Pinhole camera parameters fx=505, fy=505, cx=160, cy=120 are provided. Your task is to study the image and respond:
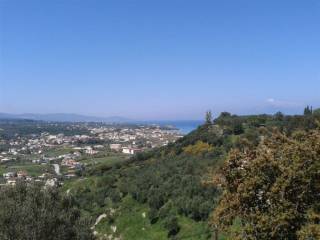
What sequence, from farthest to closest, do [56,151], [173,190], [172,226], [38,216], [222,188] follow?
[56,151], [173,190], [172,226], [38,216], [222,188]

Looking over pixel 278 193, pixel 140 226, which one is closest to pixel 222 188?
pixel 278 193

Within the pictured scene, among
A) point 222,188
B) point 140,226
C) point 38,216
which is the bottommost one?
point 140,226

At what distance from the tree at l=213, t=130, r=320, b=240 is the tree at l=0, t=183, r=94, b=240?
264 inches

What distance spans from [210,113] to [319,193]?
80.7 metres

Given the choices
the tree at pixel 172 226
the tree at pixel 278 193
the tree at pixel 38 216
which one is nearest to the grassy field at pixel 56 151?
the tree at pixel 172 226

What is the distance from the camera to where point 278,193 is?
15617mm

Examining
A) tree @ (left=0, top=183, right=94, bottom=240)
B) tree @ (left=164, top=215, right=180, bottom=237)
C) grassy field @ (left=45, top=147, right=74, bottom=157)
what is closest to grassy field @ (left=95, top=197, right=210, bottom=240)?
tree @ (left=164, top=215, right=180, bottom=237)

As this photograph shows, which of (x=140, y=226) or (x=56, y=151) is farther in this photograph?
Answer: (x=56, y=151)

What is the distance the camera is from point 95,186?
6969 centimetres

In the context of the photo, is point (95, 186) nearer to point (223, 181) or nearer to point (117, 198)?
point (117, 198)

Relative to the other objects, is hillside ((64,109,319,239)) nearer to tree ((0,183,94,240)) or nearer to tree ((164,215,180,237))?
tree ((164,215,180,237))

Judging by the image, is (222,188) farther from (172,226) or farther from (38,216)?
(172,226)

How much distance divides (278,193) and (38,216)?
9.71 m

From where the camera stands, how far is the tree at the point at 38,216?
1906 centimetres
